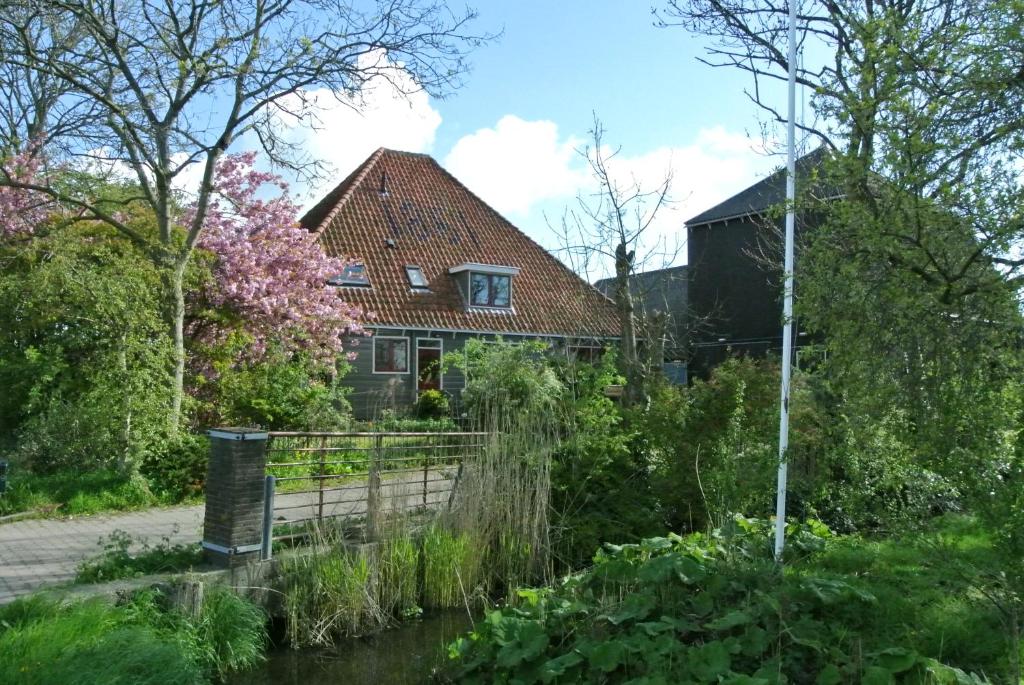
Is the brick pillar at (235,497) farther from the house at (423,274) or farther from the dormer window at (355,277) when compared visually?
the dormer window at (355,277)

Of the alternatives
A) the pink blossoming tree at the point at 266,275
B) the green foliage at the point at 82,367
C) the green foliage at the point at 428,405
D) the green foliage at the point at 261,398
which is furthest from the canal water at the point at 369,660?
the green foliage at the point at 428,405

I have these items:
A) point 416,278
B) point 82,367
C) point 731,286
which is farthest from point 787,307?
point 731,286

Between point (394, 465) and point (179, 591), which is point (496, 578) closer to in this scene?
point (394, 465)

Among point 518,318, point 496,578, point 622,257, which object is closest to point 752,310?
point 518,318

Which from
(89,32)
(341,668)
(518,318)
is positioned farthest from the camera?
(518,318)

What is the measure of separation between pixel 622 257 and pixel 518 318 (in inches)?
459

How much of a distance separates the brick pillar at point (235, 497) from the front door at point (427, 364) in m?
15.5

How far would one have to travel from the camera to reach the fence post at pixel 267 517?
23.4 feet

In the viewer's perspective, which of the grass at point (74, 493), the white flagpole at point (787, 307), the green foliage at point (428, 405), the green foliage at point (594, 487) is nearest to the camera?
the white flagpole at point (787, 307)

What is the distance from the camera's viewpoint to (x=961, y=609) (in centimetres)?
513

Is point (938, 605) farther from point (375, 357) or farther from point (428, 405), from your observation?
point (375, 357)

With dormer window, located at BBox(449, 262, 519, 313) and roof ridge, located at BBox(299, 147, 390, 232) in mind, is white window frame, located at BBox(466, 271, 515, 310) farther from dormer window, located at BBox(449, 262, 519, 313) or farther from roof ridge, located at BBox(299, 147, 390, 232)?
roof ridge, located at BBox(299, 147, 390, 232)

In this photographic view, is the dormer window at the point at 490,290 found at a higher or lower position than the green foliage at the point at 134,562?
higher

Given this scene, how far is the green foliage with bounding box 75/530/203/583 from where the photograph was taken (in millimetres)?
6477
